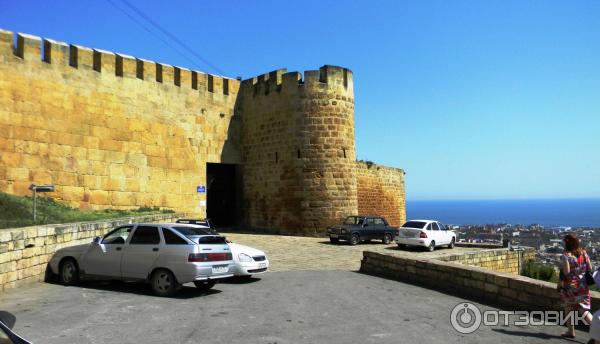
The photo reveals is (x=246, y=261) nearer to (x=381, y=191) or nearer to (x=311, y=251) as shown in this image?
(x=311, y=251)

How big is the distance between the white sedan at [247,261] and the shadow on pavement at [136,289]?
71 centimetres

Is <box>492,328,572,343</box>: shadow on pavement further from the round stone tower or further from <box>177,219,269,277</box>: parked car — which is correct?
the round stone tower

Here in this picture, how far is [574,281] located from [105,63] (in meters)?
20.2

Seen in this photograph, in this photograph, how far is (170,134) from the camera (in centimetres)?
2372

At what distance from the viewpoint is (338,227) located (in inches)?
822

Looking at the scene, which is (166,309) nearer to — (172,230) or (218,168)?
(172,230)

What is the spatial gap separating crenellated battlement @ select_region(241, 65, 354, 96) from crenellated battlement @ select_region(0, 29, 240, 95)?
225 cm

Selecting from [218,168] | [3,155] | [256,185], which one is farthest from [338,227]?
[3,155]

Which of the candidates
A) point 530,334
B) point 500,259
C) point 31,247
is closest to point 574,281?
point 530,334

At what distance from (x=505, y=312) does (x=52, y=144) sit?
17503mm


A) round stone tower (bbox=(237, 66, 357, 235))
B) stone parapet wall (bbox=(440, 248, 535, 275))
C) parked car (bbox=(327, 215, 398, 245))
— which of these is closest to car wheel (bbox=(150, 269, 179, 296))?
stone parapet wall (bbox=(440, 248, 535, 275))

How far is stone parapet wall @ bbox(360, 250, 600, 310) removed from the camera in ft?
26.2

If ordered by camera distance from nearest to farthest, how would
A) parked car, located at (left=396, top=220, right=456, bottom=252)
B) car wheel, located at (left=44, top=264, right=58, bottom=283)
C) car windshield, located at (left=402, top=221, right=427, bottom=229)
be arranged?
car wheel, located at (left=44, top=264, right=58, bottom=283) < parked car, located at (left=396, top=220, right=456, bottom=252) < car windshield, located at (left=402, top=221, right=427, bottom=229)

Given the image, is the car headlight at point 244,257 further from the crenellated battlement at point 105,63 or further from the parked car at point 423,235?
the crenellated battlement at point 105,63
